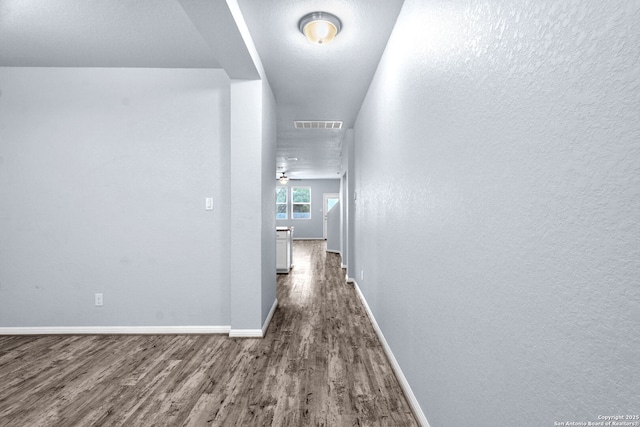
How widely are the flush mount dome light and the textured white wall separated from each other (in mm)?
688

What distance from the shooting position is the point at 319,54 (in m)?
2.57

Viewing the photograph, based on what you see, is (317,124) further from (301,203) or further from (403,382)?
(301,203)

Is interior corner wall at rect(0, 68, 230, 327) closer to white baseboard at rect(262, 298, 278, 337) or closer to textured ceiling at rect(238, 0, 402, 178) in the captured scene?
white baseboard at rect(262, 298, 278, 337)

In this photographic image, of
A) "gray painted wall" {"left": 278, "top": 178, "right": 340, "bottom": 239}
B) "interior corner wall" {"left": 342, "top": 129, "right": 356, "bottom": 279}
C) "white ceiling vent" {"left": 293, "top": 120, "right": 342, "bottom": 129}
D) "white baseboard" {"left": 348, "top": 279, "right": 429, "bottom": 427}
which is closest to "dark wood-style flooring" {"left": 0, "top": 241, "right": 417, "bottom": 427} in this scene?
"white baseboard" {"left": 348, "top": 279, "right": 429, "bottom": 427}

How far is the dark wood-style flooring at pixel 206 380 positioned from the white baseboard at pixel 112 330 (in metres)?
0.07

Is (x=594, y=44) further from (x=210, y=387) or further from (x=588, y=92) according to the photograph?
(x=210, y=387)

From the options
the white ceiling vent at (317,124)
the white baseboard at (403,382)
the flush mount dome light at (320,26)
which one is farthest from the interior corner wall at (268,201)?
the white baseboard at (403,382)

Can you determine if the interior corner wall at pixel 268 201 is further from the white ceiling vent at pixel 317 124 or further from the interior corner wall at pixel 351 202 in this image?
the interior corner wall at pixel 351 202

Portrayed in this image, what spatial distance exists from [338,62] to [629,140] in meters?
2.51

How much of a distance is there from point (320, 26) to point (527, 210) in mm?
1887

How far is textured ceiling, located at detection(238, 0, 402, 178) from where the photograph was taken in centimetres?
199

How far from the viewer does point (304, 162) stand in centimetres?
795

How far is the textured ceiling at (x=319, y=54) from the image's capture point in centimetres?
199

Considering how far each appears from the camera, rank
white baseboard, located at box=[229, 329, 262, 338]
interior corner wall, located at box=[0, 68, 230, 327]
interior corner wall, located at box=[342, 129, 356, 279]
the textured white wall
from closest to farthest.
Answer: the textured white wall → white baseboard, located at box=[229, 329, 262, 338] → interior corner wall, located at box=[0, 68, 230, 327] → interior corner wall, located at box=[342, 129, 356, 279]
